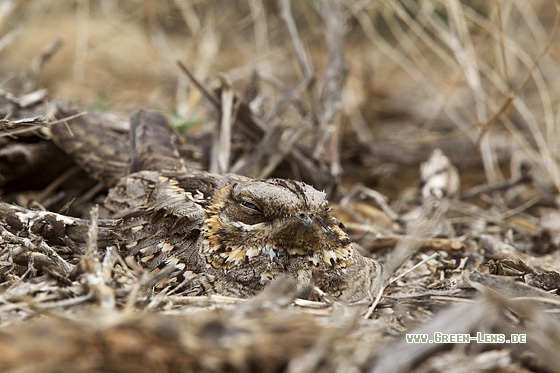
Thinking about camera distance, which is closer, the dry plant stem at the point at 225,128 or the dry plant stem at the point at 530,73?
the dry plant stem at the point at 530,73

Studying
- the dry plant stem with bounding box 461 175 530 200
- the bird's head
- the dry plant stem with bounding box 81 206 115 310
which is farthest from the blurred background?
the dry plant stem with bounding box 81 206 115 310

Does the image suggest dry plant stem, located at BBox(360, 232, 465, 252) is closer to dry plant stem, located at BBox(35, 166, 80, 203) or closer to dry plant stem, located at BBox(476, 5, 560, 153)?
dry plant stem, located at BBox(476, 5, 560, 153)

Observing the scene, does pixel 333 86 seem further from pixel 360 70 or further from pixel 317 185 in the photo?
pixel 360 70

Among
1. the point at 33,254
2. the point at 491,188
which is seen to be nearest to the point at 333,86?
the point at 491,188

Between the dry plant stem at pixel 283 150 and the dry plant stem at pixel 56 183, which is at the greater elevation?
the dry plant stem at pixel 283 150

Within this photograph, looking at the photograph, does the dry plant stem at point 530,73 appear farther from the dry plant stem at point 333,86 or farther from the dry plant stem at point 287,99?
the dry plant stem at point 287,99

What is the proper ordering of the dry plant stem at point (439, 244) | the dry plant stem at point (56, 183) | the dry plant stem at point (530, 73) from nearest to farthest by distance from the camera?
the dry plant stem at point (439, 244)
the dry plant stem at point (530, 73)
the dry plant stem at point (56, 183)

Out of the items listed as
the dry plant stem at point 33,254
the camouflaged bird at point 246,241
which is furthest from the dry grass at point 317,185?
the camouflaged bird at point 246,241

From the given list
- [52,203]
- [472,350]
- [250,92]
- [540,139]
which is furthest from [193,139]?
[472,350]
